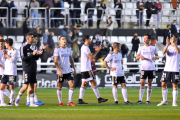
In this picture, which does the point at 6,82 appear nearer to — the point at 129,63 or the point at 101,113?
the point at 101,113

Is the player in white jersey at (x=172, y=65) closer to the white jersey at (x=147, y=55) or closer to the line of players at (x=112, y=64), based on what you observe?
the line of players at (x=112, y=64)

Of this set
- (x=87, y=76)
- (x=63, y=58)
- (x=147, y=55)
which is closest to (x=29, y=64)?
(x=63, y=58)

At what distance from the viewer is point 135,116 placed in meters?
10.6

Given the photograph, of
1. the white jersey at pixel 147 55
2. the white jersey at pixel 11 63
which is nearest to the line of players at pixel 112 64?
the white jersey at pixel 147 55

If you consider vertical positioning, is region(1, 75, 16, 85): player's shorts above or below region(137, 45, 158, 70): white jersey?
below

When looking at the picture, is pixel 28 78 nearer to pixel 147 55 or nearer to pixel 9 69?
pixel 9 69

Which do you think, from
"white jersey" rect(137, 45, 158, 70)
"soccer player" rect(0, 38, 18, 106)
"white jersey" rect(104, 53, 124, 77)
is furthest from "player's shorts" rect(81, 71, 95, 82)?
"soccer player" rect(0, 38, 18, 106)

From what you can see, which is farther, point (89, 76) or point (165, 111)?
point (89, 76)

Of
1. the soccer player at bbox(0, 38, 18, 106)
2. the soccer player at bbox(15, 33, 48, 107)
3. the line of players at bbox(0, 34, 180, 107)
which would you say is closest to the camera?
the soccer player at bbox(15, 33, 48, 107)

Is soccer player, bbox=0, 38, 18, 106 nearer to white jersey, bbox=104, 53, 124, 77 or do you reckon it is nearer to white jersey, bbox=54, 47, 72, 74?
white jersey, bbox=54, 47, 72, 74

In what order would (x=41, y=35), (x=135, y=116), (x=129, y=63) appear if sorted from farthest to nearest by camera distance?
(x=41, y=35), (x=129, y=63), (x=135, y=116)

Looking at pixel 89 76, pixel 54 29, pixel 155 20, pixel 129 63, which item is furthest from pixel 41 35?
pixel 89 76

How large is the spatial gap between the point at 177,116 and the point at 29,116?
3.65 m

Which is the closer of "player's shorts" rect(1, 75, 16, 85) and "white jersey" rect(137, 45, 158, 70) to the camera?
"player's shorts" rect(1, 75, 16, 85)
